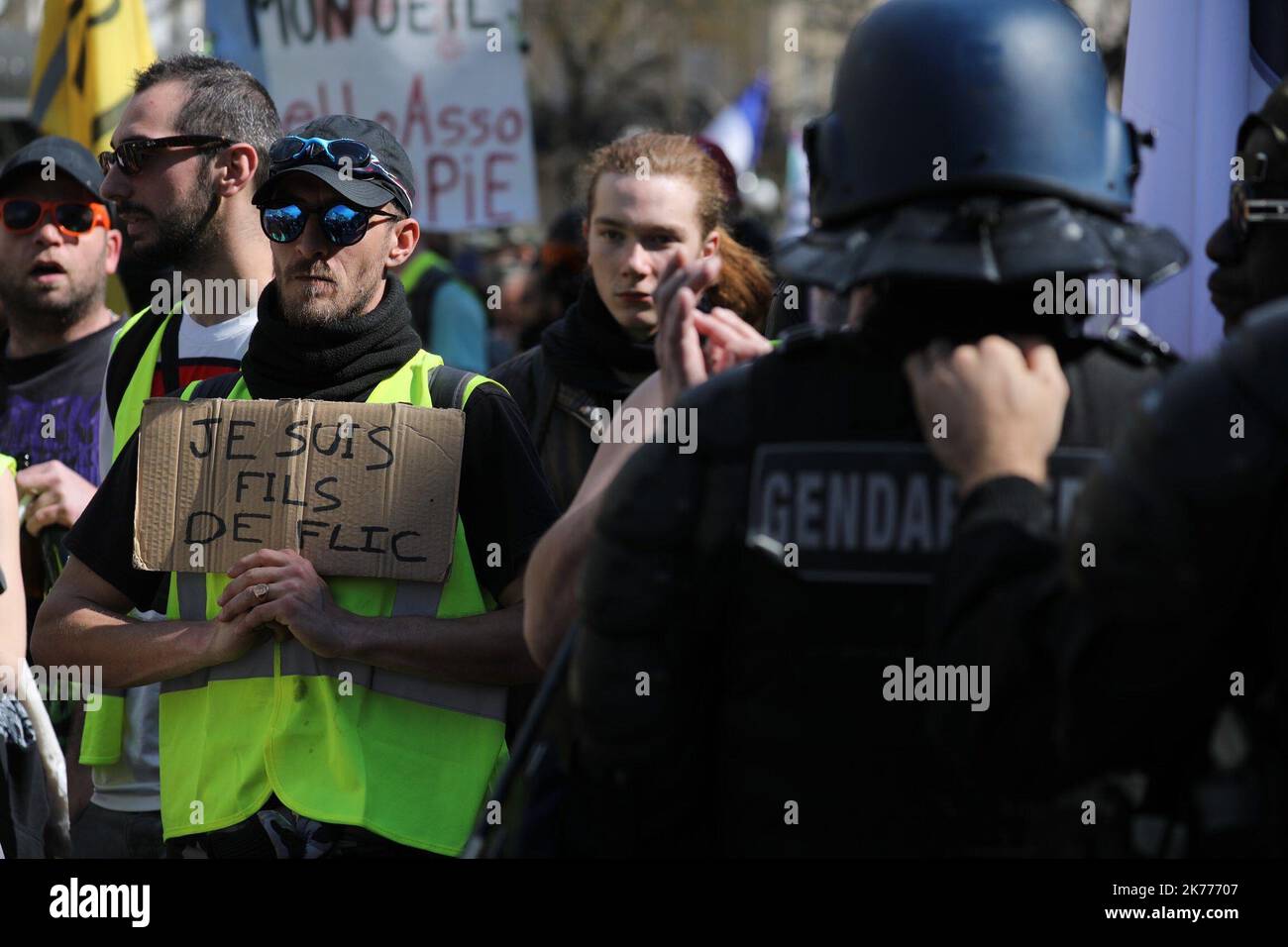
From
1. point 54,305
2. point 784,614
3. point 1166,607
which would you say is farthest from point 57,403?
point 1166,607

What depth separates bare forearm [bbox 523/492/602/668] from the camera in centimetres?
251

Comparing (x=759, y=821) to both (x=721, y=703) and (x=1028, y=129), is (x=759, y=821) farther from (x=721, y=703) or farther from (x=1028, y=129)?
(x=1028, y=129)

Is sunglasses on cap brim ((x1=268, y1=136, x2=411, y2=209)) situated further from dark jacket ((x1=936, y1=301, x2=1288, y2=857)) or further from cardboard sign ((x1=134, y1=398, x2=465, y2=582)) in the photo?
dark jacket ((x1=936, y1=301, x2=1288, y2=857))

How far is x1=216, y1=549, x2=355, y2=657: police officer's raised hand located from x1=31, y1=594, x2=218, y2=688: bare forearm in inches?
3.7

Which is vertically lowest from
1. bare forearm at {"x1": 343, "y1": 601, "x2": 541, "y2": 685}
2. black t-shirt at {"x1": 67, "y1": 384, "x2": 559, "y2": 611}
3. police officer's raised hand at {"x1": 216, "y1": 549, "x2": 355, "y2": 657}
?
bare forearm at {"x1": 343, "y1": 601, "x2": 541, "y2": 685}

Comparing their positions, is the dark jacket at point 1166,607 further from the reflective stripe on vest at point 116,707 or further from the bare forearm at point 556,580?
the reflective stripe on vest at point 116,707

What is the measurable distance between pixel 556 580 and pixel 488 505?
88cm

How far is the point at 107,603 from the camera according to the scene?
3486 mm

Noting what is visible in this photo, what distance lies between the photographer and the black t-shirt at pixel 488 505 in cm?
336

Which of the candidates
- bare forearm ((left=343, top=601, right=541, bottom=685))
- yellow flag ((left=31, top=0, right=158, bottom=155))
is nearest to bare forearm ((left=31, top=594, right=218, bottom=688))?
bare forearm ((left=343, top=601, right=541, bottom=685))

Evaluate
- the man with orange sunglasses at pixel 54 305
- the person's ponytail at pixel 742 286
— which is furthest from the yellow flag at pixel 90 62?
the person's ponytail at pixel 742 286

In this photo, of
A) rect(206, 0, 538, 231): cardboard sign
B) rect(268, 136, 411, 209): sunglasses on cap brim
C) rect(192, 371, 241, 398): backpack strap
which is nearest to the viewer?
rect(268, 136, 411, 209): sunglasses on cap brim

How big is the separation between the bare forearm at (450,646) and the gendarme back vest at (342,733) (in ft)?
0.22
